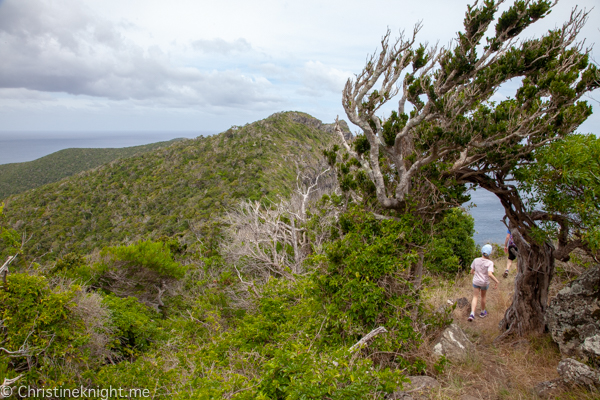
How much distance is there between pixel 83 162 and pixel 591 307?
72.9 m

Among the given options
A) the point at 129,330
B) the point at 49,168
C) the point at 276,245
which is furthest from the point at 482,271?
the point at 49,168

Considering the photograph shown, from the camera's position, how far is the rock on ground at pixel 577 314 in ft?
13.1

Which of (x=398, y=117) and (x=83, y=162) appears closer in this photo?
(x=398, y=117)

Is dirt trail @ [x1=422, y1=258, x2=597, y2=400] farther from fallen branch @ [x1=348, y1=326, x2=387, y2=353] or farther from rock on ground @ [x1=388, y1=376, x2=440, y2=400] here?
fallen branch @ [x1=348, y1=326, x2=387, y2=353]

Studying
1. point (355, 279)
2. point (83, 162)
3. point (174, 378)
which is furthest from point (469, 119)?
point (83, 162)

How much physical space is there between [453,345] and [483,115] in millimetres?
3384

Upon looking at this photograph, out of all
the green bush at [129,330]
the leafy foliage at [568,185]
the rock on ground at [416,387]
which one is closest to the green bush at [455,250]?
the leafy foliage at [568,185]

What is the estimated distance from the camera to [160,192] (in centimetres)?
3080

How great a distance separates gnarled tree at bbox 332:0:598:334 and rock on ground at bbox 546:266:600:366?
26.1 inches

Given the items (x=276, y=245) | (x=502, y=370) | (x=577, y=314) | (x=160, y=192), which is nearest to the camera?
(x=577, y=314)

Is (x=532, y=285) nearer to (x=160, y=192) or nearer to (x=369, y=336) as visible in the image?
(x=369, y=336)

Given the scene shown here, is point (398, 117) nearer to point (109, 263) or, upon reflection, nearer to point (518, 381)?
point (518, 381)

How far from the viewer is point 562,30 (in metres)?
4.58

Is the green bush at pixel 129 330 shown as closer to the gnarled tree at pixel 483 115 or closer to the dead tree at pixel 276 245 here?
the dead tree at pixel 276 245
